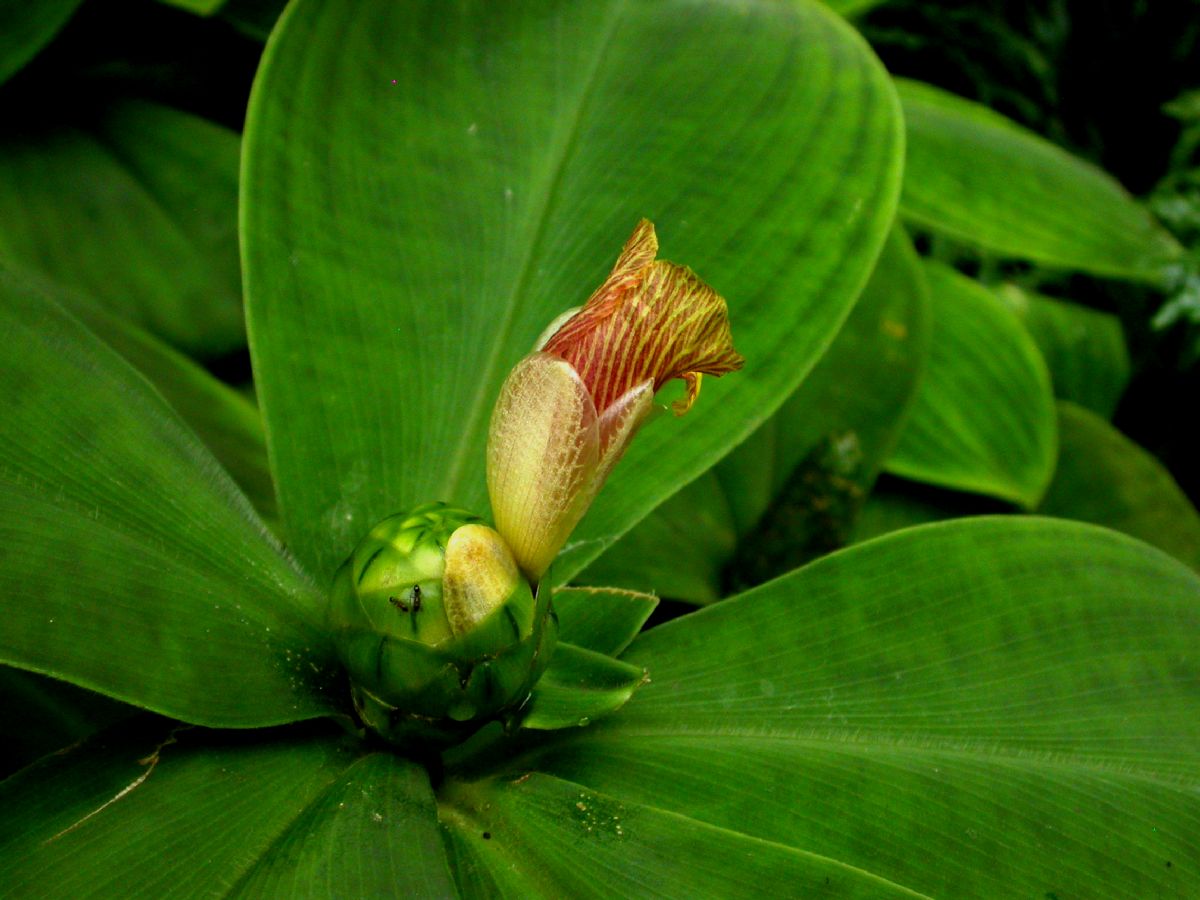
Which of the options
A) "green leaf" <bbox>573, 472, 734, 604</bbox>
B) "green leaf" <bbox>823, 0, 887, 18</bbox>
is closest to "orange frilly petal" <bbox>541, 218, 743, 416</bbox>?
"green leaf" <bbox>573, 472, 734, 604</bbox>

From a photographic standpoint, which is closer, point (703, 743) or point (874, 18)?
point (703, 743)

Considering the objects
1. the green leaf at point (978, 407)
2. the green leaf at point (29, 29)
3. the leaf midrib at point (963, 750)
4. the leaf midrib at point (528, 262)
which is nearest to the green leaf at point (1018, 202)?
the green leaf at point (978, 407)

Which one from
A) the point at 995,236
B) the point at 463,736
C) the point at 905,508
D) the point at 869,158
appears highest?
the point at 869,158

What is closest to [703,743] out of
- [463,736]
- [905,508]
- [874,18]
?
[463,736]

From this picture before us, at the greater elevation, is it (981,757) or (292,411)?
(292,411)

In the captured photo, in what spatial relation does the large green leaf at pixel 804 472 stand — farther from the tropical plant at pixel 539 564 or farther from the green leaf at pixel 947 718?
the green leaf at pixel 947 718

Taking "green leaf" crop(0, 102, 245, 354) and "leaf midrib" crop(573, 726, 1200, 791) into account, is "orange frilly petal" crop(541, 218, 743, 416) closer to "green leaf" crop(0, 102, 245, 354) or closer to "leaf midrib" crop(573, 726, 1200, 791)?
"leaf midrib" crop(573, 726, 1200, 791)

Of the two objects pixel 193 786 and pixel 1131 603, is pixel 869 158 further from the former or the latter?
pixel 193 786
